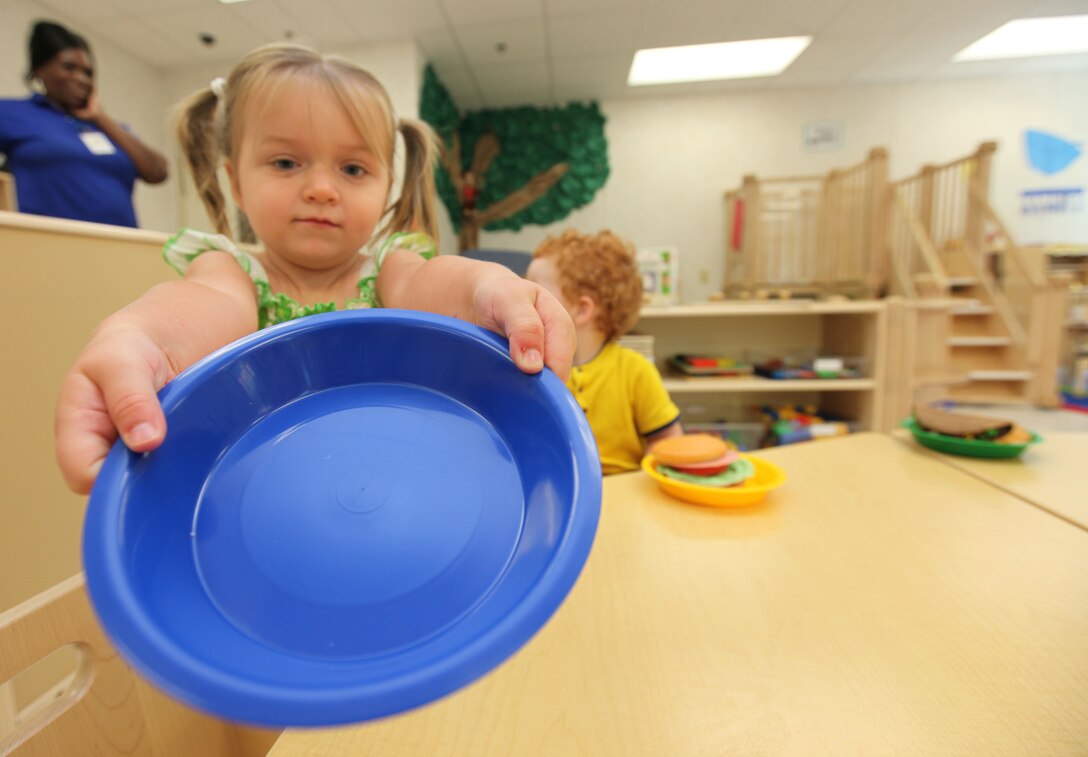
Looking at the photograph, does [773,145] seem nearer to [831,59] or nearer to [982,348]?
[831,59]

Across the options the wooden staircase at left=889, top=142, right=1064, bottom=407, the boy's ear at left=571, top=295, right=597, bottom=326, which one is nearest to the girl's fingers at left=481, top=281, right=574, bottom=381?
the boy's ear at left=571, top=295, right=597, bottom=326

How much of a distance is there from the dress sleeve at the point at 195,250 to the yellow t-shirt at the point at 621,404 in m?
0.67

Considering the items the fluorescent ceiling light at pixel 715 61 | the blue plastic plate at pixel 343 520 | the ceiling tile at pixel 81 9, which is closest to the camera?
the blue plastic plate at pixel 343 520

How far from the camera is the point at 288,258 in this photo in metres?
0.46

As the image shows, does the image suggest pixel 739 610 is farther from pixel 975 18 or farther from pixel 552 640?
pixel 975 18

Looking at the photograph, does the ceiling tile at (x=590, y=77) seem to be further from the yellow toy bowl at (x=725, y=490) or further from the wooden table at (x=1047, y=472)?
the yellow toy bowl at (x=725, y=490)

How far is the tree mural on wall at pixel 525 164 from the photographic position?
3508 millimetres

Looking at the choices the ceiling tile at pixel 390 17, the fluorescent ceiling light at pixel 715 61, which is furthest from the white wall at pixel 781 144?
the ceiling tile at pixel 390 17

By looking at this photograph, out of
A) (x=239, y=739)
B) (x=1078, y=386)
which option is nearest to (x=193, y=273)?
(x=239, y=739)

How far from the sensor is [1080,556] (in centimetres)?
52

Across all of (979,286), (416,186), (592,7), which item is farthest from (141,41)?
(979,286)

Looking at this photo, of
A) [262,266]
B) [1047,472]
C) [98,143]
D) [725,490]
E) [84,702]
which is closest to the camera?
[84,702]

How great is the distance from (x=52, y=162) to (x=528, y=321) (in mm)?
2019

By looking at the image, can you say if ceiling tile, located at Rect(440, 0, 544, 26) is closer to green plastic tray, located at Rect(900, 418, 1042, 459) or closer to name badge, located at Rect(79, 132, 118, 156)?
name badge, located at Rect(79, 132, 118, 156)
